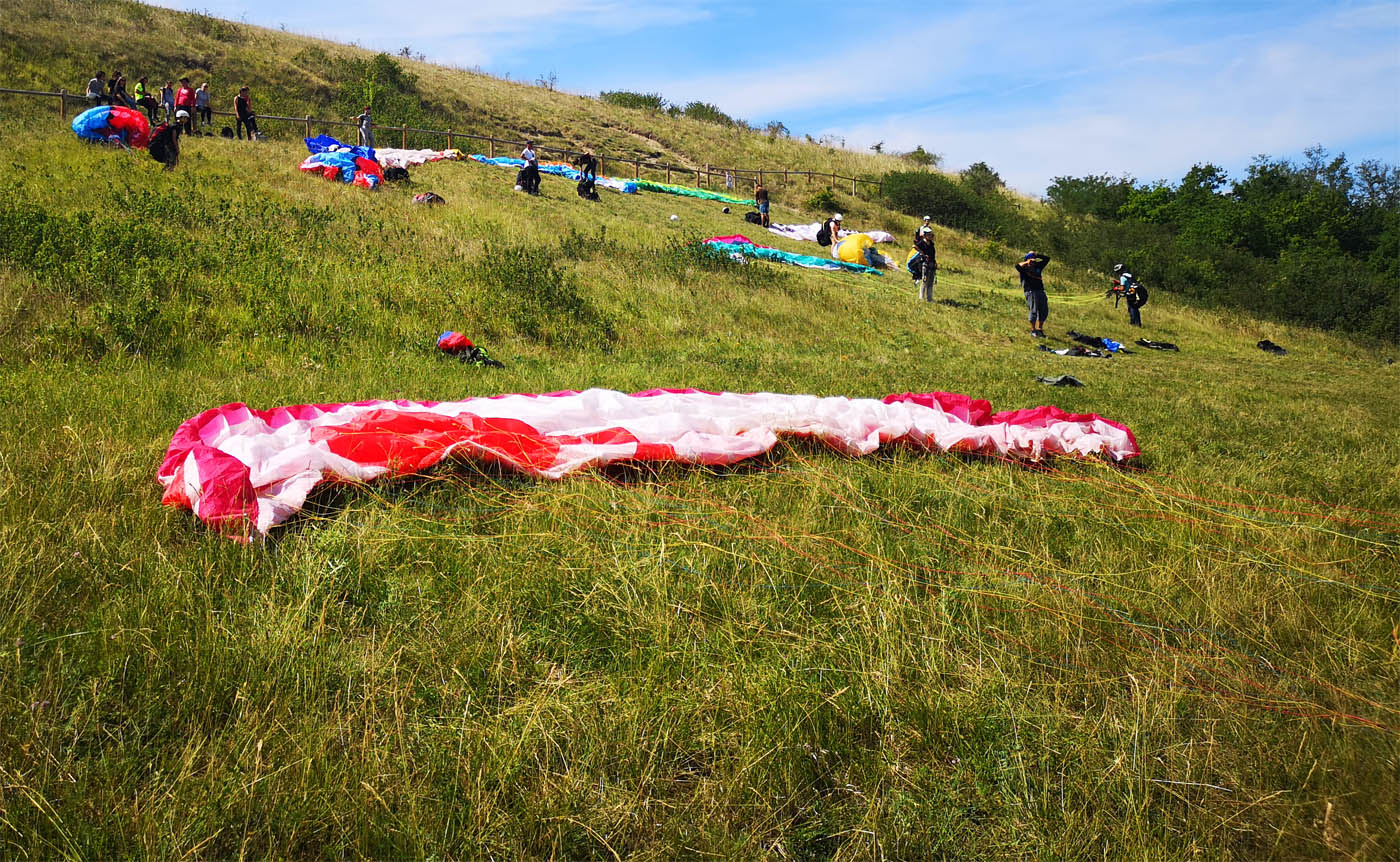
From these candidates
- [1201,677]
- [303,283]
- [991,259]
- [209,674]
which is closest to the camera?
[209,674]

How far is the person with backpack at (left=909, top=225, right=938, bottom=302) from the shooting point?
51.8 ft

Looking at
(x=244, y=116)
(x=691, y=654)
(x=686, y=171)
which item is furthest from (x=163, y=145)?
(x=686, y=171)

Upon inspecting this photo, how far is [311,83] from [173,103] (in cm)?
1149

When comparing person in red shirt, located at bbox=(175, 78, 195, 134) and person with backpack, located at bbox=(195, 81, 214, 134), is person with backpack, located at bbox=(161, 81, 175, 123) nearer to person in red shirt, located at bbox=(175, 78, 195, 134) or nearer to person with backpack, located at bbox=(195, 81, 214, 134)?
person with backpack, located at bbox=(195, 81, 214, 134)

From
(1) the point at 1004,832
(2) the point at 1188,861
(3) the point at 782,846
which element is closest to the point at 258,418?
(3) the point at 782,846

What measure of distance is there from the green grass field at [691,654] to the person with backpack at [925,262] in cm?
1053

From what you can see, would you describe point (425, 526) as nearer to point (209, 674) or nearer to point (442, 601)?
point (442, 601)

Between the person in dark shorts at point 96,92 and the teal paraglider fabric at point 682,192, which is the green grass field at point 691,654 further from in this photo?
the teal paraglider fabric at point 682,192

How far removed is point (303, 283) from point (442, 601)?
7.42m

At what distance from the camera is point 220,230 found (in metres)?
9.92

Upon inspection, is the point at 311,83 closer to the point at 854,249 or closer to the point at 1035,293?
the point at 854,249

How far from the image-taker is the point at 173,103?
20141 millimetres

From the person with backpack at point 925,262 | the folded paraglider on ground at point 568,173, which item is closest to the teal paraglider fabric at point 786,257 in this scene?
the person with backpack at point 925,262

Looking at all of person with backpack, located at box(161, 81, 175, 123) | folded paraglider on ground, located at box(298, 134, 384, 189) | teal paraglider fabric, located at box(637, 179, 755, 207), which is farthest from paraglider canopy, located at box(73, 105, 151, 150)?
teal paraglider fabric, located at box(637, 179, 755, 207)
